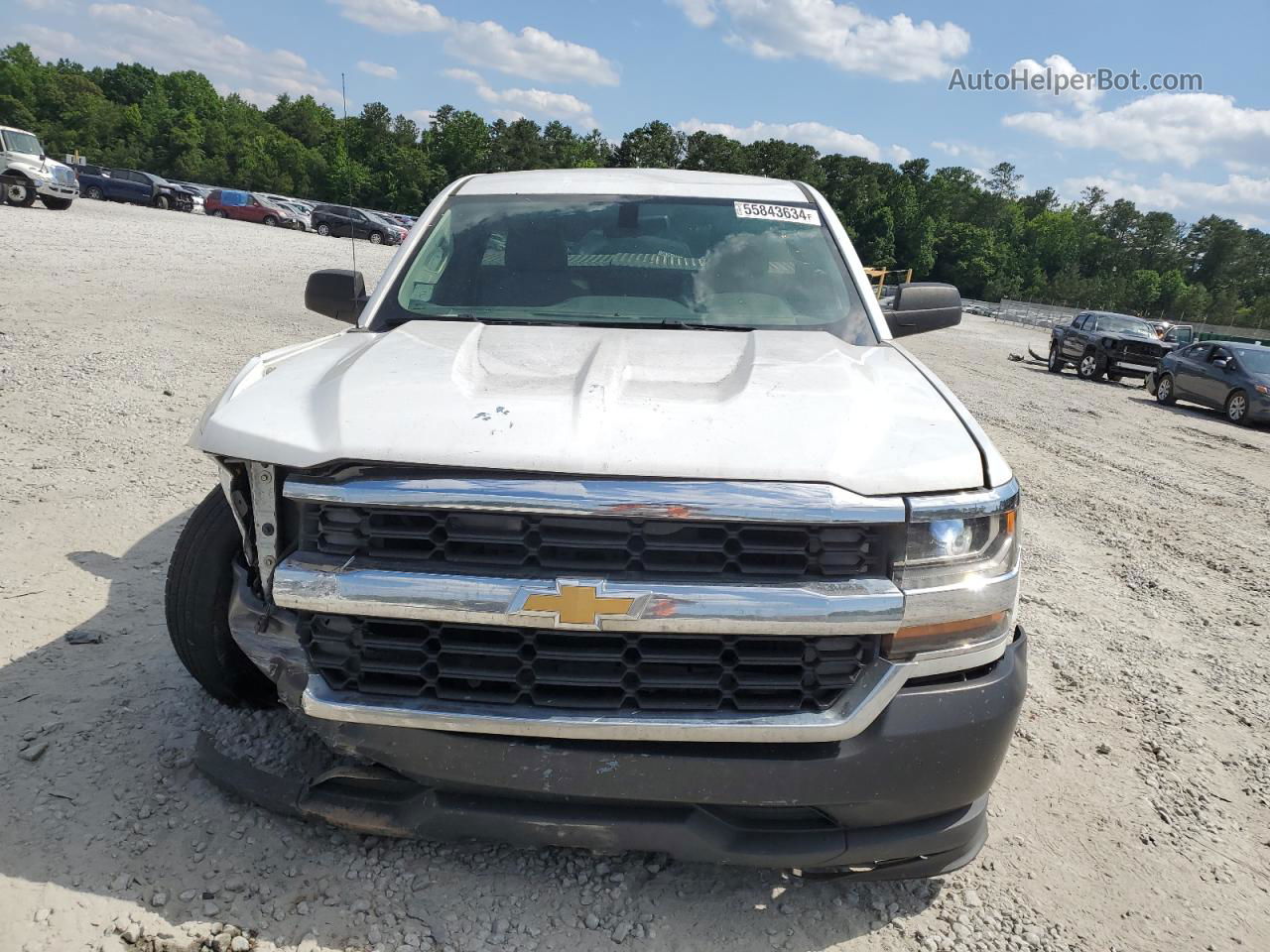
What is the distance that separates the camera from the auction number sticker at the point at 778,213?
3.74 m

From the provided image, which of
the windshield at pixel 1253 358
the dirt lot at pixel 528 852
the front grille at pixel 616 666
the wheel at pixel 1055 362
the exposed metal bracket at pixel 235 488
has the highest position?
the exposed metal bracket at pixel 235 488

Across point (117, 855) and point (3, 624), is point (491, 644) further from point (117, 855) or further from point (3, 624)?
point (3, 624)

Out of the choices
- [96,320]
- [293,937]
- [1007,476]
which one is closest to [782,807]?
[1007,476]

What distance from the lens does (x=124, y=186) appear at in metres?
43.2

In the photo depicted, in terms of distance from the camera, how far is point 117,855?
2365 millimetres

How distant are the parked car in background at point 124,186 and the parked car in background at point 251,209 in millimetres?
2428

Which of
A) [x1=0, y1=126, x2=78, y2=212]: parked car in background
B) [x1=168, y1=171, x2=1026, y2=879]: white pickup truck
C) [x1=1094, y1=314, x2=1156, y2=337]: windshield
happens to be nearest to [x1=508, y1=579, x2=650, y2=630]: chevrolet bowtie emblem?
[x1=168, y1=171, x2=1026, y2=879]: white pickup truck

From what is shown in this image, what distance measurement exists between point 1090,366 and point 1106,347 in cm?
70

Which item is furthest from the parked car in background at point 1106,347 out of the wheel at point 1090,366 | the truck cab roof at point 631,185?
the truck cab roof at point 631,185

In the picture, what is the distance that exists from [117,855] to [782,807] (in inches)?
70.7

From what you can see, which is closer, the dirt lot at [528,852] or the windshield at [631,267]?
the dirt lot at [528,852]

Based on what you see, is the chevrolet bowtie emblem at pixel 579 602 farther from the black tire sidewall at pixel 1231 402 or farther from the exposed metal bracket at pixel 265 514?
the black tire sidewall at pixel 1231 402

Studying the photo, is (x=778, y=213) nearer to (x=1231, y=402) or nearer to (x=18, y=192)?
(x=1231, y=402)

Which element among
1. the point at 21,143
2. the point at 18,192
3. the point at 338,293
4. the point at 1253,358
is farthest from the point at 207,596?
the point at 21,143
